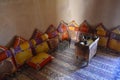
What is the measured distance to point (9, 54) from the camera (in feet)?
9.43

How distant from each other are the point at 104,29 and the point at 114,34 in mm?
316

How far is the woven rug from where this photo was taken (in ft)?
9.65

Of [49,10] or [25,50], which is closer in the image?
[25,50]

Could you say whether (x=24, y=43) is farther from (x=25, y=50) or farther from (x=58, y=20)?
(x=58, y=20)

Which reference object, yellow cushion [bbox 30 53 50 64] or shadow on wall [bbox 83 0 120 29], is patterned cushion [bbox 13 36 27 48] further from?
shadow on wall [bbox 83 0 120 29]

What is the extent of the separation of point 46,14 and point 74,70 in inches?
66.9

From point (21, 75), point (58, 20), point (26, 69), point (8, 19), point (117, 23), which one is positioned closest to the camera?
point (8, 19)

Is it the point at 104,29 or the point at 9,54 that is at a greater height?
the point at 104,29

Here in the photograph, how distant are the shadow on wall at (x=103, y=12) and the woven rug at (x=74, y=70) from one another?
3.09ft

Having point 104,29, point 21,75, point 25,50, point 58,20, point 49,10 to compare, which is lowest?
point 21,75

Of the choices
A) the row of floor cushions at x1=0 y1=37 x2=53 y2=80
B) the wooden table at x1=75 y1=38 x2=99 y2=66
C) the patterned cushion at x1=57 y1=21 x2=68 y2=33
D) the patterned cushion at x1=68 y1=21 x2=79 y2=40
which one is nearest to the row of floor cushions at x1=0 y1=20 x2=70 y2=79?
the row of floor cushions at x1=0 y1=37 x2=53 y2=80

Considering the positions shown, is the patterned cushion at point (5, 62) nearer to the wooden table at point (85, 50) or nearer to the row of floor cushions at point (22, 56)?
the row of floor cushions at point (22, 56)

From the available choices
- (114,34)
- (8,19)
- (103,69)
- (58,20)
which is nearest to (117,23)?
(114,34)

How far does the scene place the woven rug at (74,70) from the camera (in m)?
2.94
